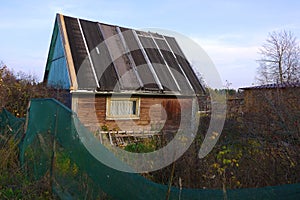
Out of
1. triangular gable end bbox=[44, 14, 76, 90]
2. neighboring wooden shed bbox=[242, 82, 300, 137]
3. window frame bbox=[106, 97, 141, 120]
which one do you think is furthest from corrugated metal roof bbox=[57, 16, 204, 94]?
neighboring wooden shed bbox=[242, 82, 300, 137]

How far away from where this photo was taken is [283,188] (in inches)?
76.9

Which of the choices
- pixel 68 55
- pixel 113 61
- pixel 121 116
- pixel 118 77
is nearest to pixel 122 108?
pixel 121 116

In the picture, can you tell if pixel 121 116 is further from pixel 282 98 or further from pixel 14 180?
pixel 282 98

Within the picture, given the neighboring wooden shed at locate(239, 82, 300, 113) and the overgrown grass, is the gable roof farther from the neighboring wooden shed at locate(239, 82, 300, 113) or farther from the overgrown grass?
the neighboring wooden shed at locate(239, 82, 300, 113)

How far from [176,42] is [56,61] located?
20.3ft

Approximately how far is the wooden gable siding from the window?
152 mm

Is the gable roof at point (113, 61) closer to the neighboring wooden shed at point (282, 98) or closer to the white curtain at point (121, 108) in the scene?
the white curtain at point (121, 108)

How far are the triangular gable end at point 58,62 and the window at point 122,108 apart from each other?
164 centimetres

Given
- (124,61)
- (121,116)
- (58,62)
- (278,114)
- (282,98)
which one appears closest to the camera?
(278,114)

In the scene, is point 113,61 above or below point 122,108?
above

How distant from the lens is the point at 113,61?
10703mm

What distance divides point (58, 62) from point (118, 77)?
2.96 m

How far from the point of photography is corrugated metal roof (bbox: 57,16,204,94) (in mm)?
9867

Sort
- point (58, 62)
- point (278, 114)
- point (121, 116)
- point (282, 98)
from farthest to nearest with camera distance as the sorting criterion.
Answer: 1. point (58, 62)
2. point (121, 116)
3. point (282, 98)
4. point (278, 114)
